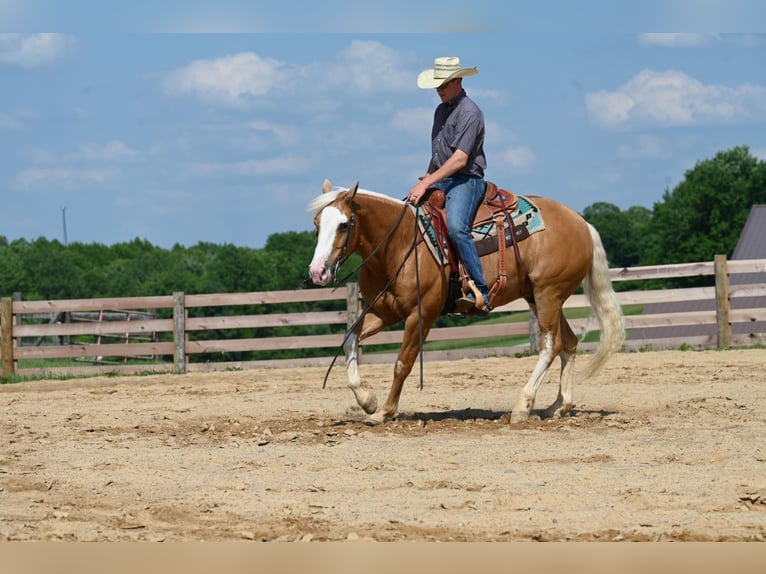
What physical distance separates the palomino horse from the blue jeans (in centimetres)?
22

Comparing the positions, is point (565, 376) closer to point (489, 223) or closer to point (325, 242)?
point (489, 223)

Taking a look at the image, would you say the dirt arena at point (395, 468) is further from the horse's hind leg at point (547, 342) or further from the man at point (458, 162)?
the man at point (458, 162)

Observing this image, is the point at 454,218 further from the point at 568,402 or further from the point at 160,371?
the point at 160,371

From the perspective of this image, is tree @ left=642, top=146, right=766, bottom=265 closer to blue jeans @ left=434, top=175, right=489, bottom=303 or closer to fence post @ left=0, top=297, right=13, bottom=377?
fence post @ left=0, top=297, right=13, bottom=377

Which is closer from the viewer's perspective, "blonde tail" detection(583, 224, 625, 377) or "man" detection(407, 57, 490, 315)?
"man" detection(407, 57, 490, 315)

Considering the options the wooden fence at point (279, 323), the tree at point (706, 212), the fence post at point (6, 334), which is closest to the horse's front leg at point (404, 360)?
the wooden fence at point (279, 323)

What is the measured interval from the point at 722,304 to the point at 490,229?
912cm

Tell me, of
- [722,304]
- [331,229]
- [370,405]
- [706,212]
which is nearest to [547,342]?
[370,405]

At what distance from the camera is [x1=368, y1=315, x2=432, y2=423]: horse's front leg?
27.5 feet

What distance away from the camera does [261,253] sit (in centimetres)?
4959

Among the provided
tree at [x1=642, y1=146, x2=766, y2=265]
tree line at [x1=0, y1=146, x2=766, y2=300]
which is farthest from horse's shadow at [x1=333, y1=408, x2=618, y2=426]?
tree at [x1=642, y1=146, x2=766, y2=265]

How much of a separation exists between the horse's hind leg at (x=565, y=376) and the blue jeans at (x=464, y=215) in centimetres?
106

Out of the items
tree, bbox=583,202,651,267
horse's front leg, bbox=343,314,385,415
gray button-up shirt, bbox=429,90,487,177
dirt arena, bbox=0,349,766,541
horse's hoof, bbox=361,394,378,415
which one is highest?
tree, bbox=583,202,651,267

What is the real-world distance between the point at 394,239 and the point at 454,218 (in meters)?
0.51
